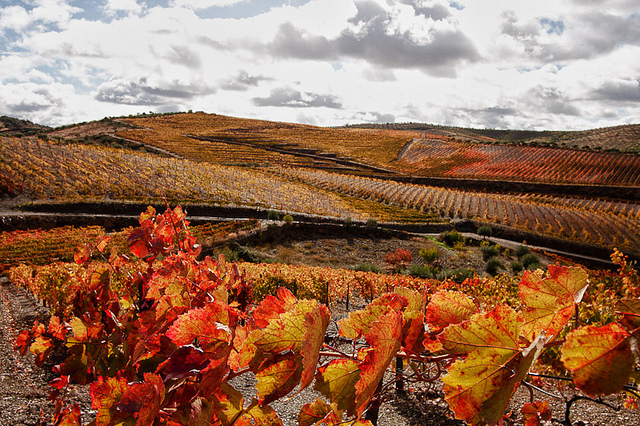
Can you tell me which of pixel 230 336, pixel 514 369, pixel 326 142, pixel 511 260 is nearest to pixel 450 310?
pixel 514 369

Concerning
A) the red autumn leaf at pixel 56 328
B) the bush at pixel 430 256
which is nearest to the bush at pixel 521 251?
the bush at pixel 430 256

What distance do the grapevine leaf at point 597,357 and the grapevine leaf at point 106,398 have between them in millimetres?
773

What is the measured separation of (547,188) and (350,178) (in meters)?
22.0

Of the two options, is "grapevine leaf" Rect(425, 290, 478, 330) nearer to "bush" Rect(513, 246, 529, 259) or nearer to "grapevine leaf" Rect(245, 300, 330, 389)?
"grapevine leaf" Rect(245, 300, 330, 389)

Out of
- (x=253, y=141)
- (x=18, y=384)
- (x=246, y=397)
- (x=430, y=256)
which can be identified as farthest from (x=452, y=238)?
(x=253, y=141)

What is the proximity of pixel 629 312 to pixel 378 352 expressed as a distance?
0.32m

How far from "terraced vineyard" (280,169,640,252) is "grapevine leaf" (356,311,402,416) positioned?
91.7ft

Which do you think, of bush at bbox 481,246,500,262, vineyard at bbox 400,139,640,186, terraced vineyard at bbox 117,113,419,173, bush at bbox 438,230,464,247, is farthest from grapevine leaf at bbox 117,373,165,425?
terraced vineyard at bbox 117,113,419,173

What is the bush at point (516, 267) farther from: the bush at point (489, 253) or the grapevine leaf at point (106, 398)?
the grapevine leaf at point (106, 398)

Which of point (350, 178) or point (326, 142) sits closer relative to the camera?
point (350, 178)

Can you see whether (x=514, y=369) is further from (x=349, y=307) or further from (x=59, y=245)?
(x=59, y=245)

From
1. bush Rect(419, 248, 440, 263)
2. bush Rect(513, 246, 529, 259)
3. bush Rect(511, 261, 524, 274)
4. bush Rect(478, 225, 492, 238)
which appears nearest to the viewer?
bush Rect(511, 261, 524, 274)

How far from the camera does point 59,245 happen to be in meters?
16.3

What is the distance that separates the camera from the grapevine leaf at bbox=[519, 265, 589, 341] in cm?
59
